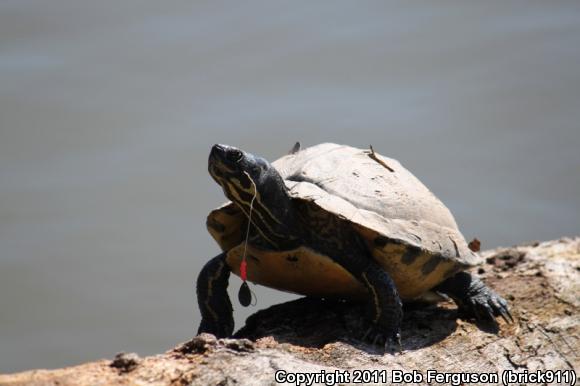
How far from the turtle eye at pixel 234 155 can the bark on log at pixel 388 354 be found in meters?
0.71

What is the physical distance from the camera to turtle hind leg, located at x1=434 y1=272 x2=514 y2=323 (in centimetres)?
407

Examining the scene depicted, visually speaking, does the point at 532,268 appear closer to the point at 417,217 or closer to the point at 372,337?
the point at 417,217

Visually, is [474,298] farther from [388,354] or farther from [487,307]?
[388,354]

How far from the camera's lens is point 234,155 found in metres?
3.96

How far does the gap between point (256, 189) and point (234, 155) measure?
0.18 meters

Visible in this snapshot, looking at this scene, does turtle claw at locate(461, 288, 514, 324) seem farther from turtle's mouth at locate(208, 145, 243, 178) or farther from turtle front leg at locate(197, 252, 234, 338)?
turtle's mouth at locate(208, 145, 243, 178)

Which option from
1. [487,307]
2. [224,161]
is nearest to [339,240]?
[224,161]

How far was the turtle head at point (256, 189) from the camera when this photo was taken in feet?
12.9

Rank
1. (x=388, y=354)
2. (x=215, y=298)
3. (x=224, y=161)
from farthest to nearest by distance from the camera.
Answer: (x=215, y=298) < (x=224, y=161) < (x=388, y=354)

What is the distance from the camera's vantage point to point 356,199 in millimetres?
4023

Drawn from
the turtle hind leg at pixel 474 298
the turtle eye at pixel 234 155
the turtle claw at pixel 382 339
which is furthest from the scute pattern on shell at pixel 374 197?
the turtle claw at pixel 382 339

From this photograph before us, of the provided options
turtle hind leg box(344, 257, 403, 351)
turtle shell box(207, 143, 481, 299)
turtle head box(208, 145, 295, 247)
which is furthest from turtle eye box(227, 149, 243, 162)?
turtle hind leg box(344, 257, 403, 351)

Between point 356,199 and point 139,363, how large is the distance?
4.25 ft

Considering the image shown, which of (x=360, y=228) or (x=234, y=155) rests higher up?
(x=234, y=155)
